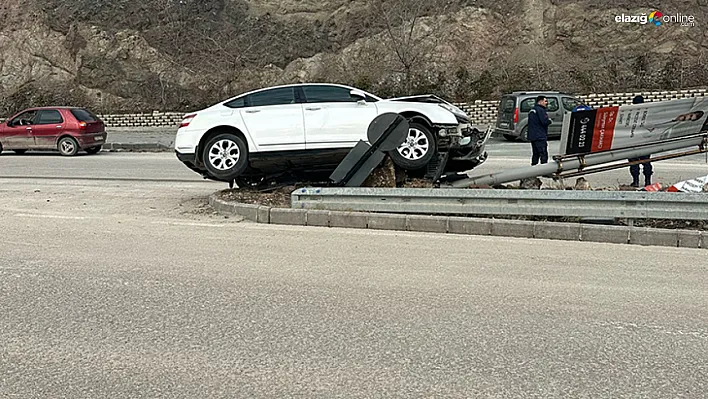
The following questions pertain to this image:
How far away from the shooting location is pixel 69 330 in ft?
14.6

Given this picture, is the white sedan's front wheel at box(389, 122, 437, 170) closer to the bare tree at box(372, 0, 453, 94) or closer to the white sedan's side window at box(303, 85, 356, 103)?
the white sedan's side window at box(303, 85, 356, 103)

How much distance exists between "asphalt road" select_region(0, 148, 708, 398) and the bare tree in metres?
25.2

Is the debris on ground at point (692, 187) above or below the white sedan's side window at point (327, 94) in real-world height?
below

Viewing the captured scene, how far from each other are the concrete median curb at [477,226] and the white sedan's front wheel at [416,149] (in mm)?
1785

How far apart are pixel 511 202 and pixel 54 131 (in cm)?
1623

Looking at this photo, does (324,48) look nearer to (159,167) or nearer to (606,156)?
(159,167)

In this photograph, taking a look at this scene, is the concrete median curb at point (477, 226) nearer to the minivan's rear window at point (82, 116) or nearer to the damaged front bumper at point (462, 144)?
the damaged front bumper at point (462, 144)

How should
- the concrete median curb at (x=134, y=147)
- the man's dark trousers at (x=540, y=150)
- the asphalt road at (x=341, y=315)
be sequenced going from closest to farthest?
the asphalt road at (x=341, y=315) < the man's dark trousers at (x=540, y=150) < the concrete median curb at (x=134, y=147)

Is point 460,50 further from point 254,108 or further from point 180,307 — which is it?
point 180,307

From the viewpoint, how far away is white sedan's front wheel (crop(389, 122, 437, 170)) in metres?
9.38

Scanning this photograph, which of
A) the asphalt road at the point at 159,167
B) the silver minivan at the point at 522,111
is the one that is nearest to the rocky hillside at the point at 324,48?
the silver minivan at the point at 522,111

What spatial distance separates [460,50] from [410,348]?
101ft

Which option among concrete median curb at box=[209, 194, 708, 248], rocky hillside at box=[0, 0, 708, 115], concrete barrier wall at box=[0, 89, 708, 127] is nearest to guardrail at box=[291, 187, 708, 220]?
concrete median curb at box=[209, 194, 708, 248]

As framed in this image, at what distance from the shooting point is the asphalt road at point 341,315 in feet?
12.0
